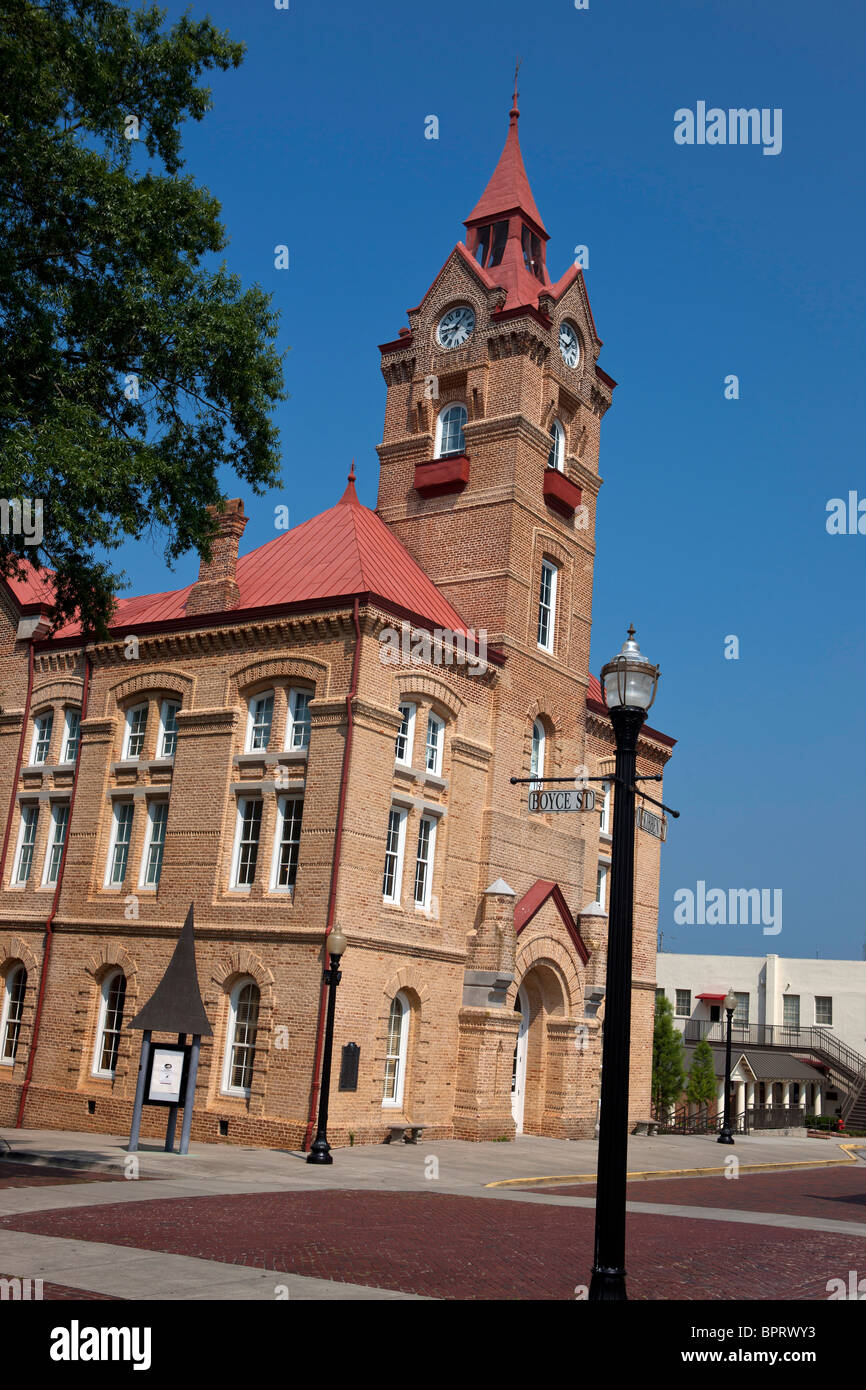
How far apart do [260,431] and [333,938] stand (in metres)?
8.16

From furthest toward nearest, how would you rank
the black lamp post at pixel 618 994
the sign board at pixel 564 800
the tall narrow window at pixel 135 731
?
1. the tall narrow window at pixel 135 731
2. the sign board at pixel 564 800
3. the black lamp post at pixel 618 994

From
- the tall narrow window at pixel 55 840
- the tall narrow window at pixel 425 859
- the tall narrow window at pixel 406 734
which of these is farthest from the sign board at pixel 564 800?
the tall narrow window at pixel 55 840


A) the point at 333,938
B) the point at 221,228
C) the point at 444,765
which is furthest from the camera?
the point at 444,765

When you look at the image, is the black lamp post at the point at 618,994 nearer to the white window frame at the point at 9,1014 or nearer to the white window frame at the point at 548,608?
the white window frame at the point at 548,608

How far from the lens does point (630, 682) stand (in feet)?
32.0

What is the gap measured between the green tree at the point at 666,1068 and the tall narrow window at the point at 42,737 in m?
21.3

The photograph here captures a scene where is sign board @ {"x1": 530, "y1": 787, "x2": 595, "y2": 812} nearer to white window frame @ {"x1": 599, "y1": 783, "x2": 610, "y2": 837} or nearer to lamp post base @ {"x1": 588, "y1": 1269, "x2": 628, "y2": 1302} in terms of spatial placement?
lamp post base @ {"x1": 588, "y1": 1269, "x2": 628, "y2": 1302}

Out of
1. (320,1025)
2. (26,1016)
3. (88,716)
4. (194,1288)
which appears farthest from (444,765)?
(194,1288)

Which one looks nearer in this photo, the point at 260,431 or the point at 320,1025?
the point at 260,431

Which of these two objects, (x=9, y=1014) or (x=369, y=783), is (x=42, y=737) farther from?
(x=369, y=783)

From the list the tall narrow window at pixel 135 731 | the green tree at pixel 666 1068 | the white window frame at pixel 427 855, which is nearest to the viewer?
the white window frame at pixel 427 855

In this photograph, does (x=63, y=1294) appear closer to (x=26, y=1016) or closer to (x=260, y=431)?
(x=260, y=431)

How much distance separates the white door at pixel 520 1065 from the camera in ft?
91.1

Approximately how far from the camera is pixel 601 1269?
8422mm
